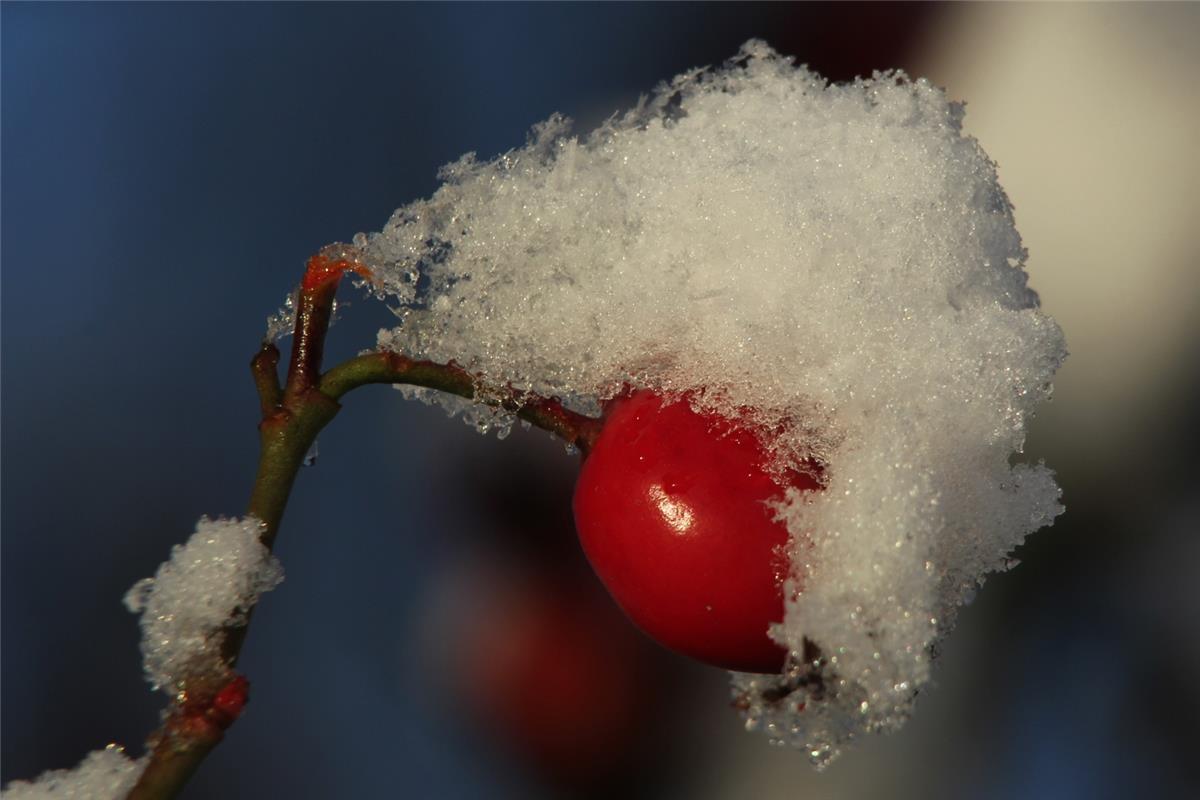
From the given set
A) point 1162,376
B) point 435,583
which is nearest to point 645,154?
point 435,583

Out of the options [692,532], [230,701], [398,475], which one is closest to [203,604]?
[230,701]

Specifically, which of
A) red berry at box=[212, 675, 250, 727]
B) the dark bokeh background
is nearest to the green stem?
red berry at box=[212, 675, 250, 727]

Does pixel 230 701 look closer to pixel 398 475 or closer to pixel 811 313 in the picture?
pixel 811 313

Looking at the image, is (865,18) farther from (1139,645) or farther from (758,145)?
(758,145)

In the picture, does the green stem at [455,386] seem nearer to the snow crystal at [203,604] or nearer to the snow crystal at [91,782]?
the snow crystal at [203,604]

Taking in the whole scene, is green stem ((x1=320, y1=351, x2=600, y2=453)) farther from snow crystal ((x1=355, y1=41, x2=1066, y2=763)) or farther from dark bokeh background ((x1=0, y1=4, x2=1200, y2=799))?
dark bokeh background ((x1=0, y1=4, x2=1200, y2=799))

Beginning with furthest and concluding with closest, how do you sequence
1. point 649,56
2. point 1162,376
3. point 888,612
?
point 649,56
point 1162,376
point 888,612
